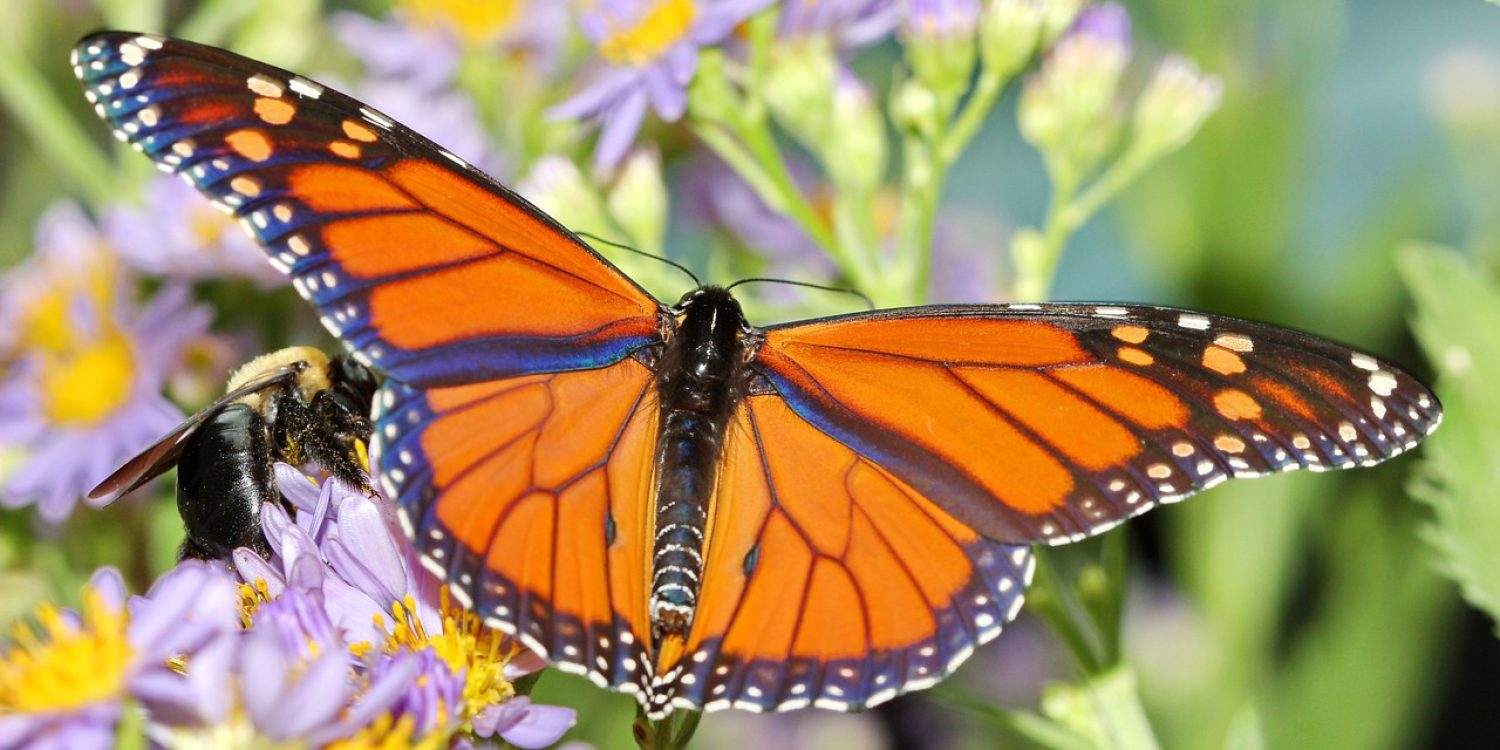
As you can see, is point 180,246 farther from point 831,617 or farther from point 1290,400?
point 1290,400

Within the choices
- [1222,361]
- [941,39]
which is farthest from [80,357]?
[1222,361]

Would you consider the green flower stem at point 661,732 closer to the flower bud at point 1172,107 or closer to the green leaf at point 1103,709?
the green leaf at point 1103,709

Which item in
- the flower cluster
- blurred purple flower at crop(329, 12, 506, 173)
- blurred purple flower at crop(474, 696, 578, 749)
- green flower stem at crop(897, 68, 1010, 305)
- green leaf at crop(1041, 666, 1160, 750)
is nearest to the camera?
the flower cluster

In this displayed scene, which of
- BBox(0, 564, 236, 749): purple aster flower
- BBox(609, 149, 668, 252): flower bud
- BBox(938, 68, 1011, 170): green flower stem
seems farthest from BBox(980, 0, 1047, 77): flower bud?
BBox(0, 564, 236, 749): purple aster flower

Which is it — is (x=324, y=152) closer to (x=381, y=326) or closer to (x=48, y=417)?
(x=381, y=326)

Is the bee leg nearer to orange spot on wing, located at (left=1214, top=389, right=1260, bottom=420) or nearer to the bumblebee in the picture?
the bumblebee

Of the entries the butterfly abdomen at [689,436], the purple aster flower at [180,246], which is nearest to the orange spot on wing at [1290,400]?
the butterfly abdomen at [689,436]
